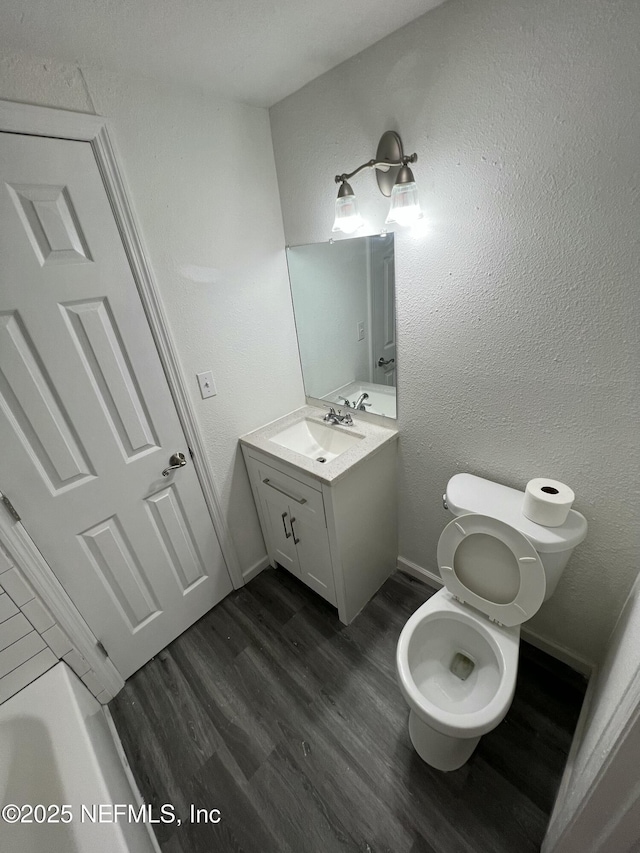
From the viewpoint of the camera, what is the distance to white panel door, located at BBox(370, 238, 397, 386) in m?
1.34

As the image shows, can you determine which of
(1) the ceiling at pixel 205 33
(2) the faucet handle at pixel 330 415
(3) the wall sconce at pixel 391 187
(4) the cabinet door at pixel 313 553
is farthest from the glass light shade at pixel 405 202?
(4) the cabinet door at pixel 313 553

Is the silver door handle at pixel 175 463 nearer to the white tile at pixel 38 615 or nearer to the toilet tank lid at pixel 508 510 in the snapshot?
the white tile at pixel 38 615

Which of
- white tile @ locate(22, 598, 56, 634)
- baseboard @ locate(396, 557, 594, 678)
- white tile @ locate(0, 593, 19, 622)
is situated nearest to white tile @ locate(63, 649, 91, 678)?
white tile @ locate(22, 598, 56, 634)

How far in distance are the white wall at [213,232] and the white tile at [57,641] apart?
2.42 feet

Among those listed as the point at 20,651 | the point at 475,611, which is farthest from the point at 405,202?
the point at 20,651

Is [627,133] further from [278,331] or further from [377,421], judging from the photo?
[278,331]

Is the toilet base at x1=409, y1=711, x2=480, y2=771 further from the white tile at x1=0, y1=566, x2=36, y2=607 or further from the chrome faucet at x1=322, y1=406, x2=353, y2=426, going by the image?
the white tile at x1=0, y1=566, x2=36, y2=607

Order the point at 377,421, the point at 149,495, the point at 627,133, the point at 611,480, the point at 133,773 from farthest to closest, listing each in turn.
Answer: the point at 377,421
the point at 149,495
the point at 133,773
the point at 611,480
the point at 627,133

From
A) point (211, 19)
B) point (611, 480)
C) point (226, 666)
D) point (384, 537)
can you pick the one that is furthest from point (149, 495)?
point (611, 480)

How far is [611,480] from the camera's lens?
1063mm

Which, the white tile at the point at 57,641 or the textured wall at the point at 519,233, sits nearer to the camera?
the textured wall at the point at 519,233

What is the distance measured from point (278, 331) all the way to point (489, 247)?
0.99 meters

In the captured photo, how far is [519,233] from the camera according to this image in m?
1.01

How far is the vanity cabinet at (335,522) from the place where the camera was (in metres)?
1.39
